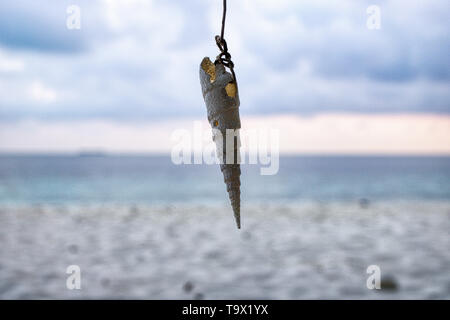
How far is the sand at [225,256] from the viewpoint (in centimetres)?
986

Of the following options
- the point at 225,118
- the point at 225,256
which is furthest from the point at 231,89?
the point at 225,256

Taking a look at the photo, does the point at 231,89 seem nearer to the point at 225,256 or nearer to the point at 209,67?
the point at 209,67

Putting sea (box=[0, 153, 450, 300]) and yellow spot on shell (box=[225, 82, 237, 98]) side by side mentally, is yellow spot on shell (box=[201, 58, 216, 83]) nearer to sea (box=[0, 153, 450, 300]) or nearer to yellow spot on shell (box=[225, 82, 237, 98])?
yellow spot on shell (box=[225, 82, 237, 98])

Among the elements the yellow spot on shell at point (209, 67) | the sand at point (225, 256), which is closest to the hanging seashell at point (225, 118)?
the yellow spot on shell at point (209, 67)

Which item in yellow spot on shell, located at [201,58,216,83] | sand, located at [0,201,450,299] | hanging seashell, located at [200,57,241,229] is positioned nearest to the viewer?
hanging seashell, located at [200,57,241,229]

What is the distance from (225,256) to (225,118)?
1099 centimetres

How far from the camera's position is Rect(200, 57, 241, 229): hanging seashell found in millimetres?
1777

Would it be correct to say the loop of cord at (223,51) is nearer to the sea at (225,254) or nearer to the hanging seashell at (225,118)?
the hanging seashell at (225,118)

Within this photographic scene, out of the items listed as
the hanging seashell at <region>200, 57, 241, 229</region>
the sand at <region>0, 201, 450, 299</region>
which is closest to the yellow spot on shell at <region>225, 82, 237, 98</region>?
the hanging seashell at <region>200, 57, 241, 229</region>

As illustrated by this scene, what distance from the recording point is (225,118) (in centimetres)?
182

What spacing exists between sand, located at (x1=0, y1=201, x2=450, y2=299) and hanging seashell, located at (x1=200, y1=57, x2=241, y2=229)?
7.99 m

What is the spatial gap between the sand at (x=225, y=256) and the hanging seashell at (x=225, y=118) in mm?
7989
